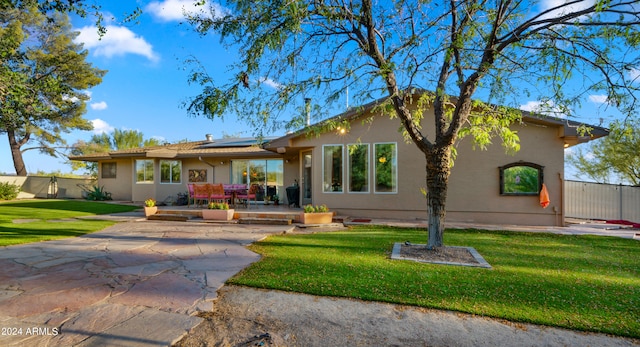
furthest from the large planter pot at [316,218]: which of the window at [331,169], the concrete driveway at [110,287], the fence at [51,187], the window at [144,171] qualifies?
the fence at [51,187]

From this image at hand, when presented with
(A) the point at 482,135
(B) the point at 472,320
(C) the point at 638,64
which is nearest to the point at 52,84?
(B) the point at 472,320

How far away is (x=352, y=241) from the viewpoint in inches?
285

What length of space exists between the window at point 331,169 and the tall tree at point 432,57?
16.3 ft

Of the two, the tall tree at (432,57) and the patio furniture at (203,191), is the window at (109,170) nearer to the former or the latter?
the patio furniture at (203,191)

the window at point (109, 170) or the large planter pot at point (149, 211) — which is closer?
the large planter pot at point (149, 211)

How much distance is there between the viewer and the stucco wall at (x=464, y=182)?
394 inches

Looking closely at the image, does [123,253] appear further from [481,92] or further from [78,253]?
[481,92]

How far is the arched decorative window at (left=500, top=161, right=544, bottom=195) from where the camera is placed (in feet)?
33.0

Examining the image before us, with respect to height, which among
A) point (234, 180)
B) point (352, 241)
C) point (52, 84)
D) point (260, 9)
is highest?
point (260, 9)

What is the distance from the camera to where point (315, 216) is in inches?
392

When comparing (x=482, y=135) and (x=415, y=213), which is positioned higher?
(x=482, y=135)

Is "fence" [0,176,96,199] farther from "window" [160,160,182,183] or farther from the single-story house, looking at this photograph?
the single-story house

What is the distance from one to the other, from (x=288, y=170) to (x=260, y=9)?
1002cm

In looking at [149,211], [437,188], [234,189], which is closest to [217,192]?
[234,189]
